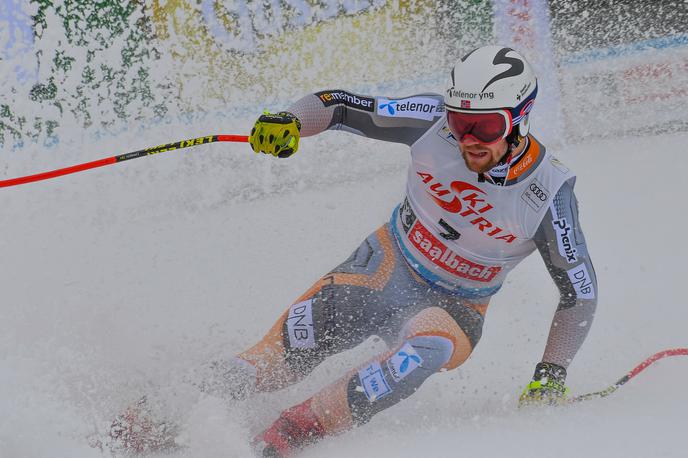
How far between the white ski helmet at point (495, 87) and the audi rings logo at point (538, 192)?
192 mm

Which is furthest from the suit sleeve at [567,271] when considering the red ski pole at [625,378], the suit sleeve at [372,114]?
the suit sleeve at [372,114]

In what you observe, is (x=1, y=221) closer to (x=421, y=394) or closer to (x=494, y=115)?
(x=421, y=394)

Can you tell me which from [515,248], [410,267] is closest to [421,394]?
[410,267]

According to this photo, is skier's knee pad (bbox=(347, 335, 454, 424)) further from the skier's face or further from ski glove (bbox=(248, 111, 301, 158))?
ski glove (bbox=(248, 111, 301, 158))

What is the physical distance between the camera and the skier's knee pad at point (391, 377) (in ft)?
8.39

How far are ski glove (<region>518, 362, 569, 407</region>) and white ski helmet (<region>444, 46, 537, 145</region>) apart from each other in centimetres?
82

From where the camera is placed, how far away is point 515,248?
2.79 metres

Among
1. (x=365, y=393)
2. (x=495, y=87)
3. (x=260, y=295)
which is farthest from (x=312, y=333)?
(x=260, y=295)

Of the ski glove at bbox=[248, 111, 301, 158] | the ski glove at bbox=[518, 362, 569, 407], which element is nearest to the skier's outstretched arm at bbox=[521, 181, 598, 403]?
the ski glove at bbox=[518, 362, 569, 407]

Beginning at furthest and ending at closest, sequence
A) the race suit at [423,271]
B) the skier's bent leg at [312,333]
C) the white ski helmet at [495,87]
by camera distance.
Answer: the skier's bent leg at [312,333]
the race suit at [423,271]
the white ski helmet at [495,87]

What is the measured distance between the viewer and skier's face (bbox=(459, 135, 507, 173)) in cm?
254

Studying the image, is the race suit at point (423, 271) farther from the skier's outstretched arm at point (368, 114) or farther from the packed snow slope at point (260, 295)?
the packed snow slope at point (260, 295)

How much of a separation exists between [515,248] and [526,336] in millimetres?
1358

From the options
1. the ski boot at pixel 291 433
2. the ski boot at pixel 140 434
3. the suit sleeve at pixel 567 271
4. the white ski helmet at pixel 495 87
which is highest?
the white ski helmet at pixel 495 87
